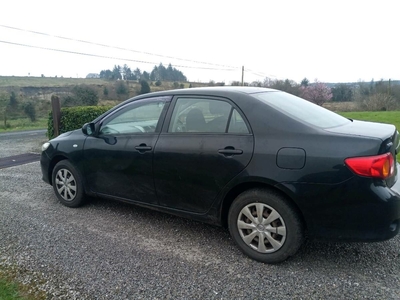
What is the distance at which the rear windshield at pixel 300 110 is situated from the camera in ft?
9.63

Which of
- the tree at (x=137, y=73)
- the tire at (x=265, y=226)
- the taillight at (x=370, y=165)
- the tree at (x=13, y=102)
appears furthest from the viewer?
the tree at (x=137, y=73)

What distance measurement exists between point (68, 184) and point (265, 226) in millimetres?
2971

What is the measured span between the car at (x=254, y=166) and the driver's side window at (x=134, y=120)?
0.01m

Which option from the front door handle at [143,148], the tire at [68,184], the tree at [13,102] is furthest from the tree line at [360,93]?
the tree at [13,102]

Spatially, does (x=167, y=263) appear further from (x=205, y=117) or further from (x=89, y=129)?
(x=89, y=129)

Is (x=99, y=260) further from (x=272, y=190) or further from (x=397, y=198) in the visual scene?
(x=397, y=198)

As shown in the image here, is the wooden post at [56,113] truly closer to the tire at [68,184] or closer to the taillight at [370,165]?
the tire at [68,184]

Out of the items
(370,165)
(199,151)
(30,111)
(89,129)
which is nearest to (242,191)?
(199,151)

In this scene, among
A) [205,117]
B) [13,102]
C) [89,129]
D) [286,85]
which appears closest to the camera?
[205,117]

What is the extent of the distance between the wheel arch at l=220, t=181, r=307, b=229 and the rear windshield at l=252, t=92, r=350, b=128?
70cm

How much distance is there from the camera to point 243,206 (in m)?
2.92

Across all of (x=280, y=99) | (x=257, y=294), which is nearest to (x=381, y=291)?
(x=257, y=294)

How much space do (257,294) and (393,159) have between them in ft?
5.32

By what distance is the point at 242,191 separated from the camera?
2.98m
